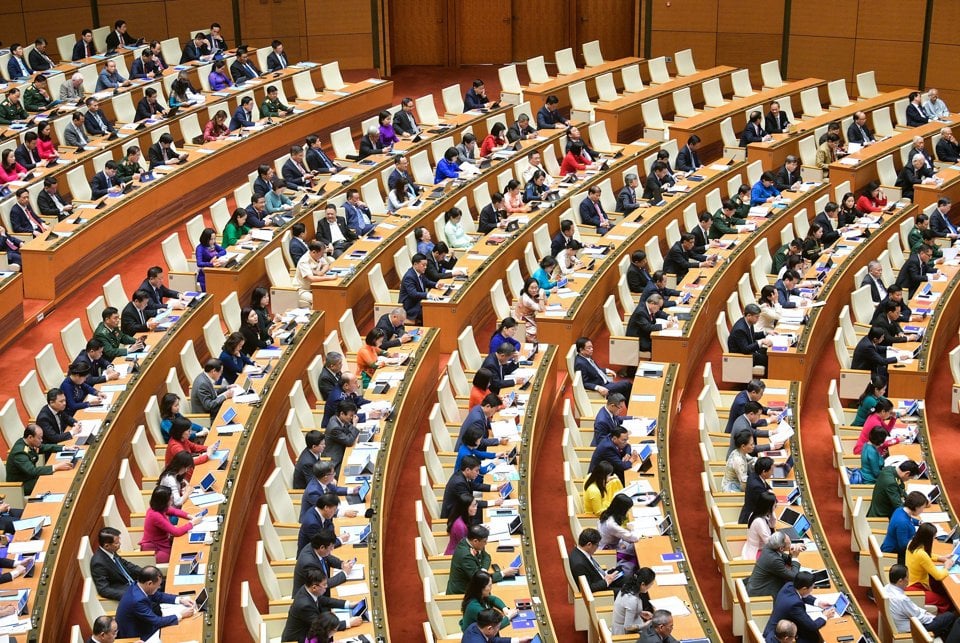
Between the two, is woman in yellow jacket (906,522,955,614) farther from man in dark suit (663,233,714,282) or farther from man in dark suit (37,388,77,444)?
man in dark suit (37,388,77,444)

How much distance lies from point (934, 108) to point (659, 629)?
16.0m

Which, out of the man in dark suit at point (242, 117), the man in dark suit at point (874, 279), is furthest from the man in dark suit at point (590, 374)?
the man in dark suit at point (242, 117)

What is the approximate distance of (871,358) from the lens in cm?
1377

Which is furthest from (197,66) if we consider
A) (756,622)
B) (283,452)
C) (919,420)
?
(756,622)

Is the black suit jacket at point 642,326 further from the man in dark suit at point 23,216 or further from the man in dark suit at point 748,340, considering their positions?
the man in dark suit at point 23,216

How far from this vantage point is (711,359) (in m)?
15.4

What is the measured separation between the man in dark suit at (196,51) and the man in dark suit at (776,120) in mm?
9241

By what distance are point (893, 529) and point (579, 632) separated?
2604mm

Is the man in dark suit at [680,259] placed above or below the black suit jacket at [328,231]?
below

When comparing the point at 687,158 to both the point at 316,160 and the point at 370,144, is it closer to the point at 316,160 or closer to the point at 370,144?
the point at 370,144

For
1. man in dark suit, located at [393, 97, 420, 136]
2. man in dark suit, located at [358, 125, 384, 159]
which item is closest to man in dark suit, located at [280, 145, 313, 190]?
man in dark suit, located at [358, 125, 384, 159]

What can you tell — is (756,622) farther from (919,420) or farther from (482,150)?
(482,150)

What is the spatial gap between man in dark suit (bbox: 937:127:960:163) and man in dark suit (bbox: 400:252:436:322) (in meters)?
9.51

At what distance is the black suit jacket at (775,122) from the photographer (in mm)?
20906
